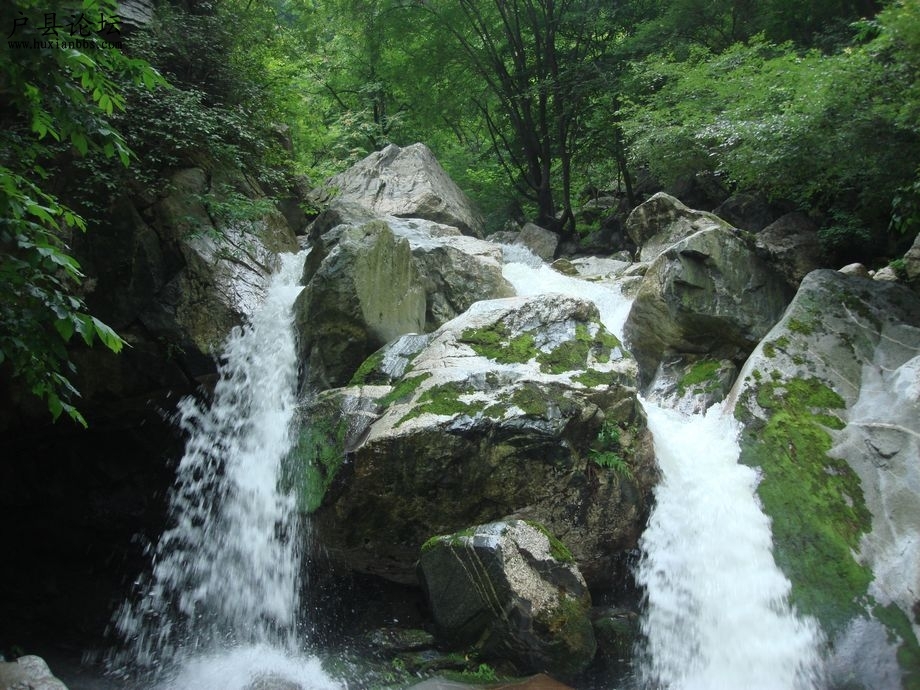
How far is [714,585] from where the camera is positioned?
5.90m

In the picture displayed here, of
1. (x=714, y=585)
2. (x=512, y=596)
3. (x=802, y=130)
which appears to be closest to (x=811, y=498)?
(x=714, y=585)

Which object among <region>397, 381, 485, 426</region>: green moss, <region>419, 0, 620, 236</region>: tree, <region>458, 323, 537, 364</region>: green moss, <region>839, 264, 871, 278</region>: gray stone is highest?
<region>419, 0, 620, 236</region>: tree

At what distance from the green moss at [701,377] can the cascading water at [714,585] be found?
106cm

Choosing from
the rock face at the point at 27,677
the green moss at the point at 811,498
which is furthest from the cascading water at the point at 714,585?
the rock face at the point at 27,677

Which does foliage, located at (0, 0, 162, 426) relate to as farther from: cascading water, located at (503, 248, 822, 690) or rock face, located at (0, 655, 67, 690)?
cascading water, located at (503, 248, 822, 690)

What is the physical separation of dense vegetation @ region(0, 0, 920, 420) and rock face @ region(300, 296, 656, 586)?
273 centimetres

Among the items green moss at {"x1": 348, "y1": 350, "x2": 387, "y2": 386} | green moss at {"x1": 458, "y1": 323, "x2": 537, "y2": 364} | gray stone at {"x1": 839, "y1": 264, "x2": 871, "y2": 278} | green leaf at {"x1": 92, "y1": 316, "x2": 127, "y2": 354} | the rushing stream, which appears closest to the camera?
green leaf at {"x1": 92, "y1": 316, "x2": 127, "y2": 354}

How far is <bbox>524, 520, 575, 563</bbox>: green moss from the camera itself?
18.3 feet

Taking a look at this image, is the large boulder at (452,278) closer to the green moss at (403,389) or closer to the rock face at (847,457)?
the green moss at (403,389)

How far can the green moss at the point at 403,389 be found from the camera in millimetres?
6711

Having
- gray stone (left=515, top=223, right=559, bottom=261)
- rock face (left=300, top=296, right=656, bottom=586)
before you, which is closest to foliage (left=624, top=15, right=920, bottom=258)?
rock face (left=300, top=296, right=656, bottom=586)

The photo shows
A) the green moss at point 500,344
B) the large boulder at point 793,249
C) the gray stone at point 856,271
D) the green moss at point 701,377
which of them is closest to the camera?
the green moss at point 500,344

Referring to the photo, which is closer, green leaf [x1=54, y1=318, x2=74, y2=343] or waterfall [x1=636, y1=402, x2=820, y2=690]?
green leaf [x1=54, y1=318, x2=74, y2=343]

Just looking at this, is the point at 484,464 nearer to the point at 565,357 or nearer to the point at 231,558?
the point at 565,357
